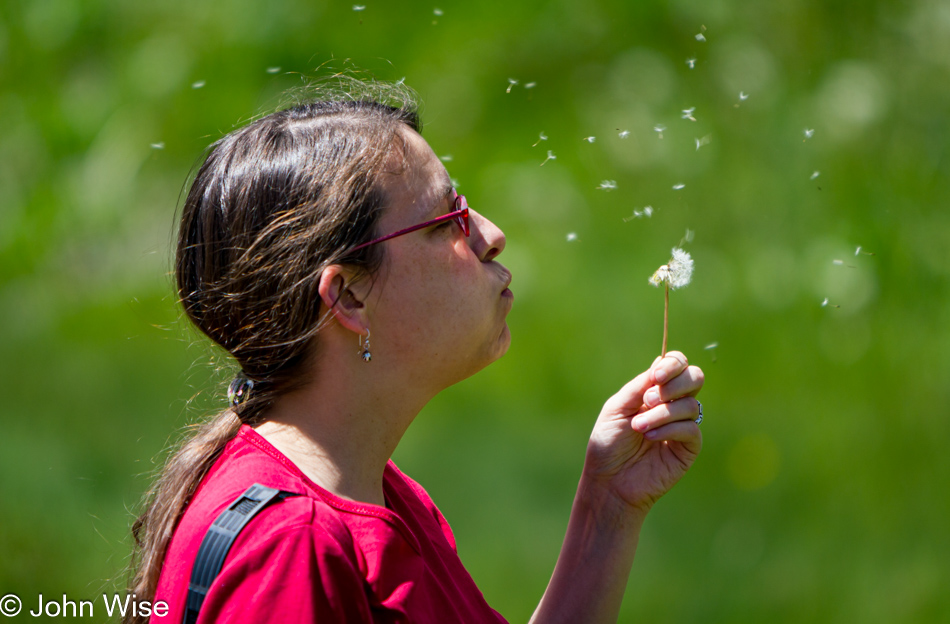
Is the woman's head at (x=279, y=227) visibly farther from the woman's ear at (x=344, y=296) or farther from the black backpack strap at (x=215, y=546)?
the black backpack strap at (x=215, y=546)

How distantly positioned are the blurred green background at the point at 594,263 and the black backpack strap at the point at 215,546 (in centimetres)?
228

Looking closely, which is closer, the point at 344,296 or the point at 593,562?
the point at 344,296

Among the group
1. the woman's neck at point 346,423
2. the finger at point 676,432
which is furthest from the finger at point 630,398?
the woman's neck at point 346,423

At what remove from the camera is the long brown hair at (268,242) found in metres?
1.46

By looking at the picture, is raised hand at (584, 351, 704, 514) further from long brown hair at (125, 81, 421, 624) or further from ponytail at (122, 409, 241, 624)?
ponytail at (122, 409, 241, 624)

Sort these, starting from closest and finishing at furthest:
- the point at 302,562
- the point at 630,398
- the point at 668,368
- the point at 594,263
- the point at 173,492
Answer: the point at 302,562, the point at 173,492, the point at 668,368, the point at 630,398, the point at 594,263

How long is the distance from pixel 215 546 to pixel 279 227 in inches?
22.6

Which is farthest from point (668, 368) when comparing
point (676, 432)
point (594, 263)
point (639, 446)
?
point (594, 263)

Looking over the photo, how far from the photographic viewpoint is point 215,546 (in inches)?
46.4

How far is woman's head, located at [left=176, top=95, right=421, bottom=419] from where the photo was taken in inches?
57.6

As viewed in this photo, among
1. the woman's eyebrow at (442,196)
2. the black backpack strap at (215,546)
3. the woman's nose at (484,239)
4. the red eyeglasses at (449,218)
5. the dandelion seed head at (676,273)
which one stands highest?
the woman's eyebrow at (442,196)

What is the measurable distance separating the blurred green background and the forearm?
1882 mm

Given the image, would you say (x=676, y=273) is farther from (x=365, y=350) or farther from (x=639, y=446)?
(x=365, y=350)

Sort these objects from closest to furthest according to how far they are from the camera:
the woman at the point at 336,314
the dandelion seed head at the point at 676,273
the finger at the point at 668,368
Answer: the woman at the point at 336,314 < the finger at the point at 668,368 < the dandelion seed head at the point at 676,273
